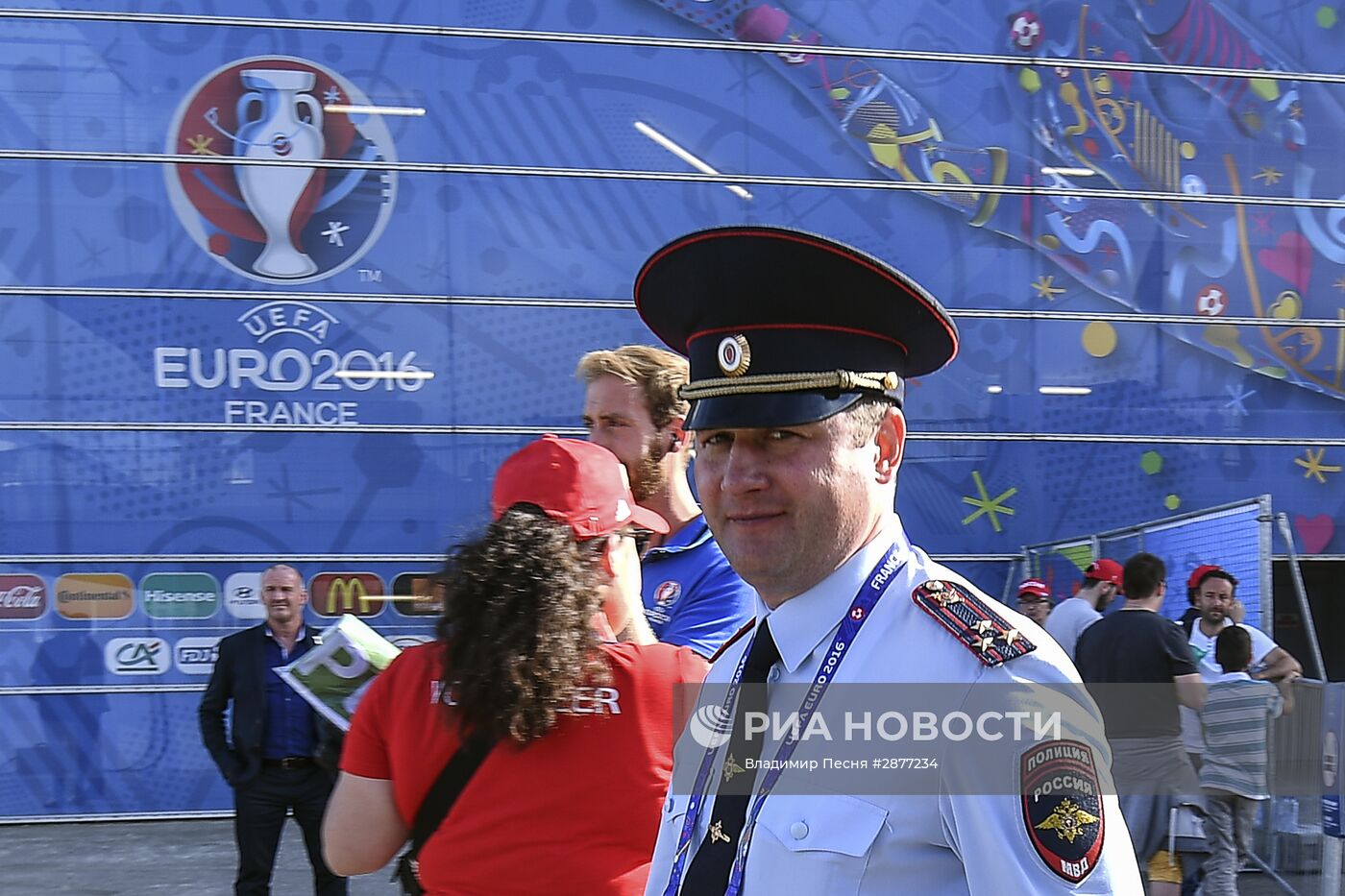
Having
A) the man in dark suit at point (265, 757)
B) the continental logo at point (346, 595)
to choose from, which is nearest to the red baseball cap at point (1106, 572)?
the continental logo at point (346, 595)

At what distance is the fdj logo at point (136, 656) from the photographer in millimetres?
8938

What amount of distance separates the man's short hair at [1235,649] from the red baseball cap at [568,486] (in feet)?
16.4

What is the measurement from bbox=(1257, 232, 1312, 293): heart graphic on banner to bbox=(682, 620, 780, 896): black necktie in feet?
33.1

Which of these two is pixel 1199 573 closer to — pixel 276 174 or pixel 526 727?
pixel 526 727

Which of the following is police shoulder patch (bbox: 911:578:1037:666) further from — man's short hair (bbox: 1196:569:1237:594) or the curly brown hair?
man's short hair (bbox: 1196:569:1237:594)

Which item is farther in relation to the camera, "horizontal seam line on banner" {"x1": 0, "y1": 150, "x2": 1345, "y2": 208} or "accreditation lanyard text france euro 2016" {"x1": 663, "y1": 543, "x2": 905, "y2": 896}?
"horizontal seam line on banner" {"x1": 0, "y1": 150, "x2": 1345, "y2": 208}

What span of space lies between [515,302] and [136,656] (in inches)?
147

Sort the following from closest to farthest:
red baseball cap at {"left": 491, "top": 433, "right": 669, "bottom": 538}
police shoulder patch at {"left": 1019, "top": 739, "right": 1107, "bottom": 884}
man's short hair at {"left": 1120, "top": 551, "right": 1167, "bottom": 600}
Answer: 1. police shoulder patch at {"left": 1019, "top": 739, "right": 1107, "bottom": 884}
2. red baseball cap at {"left": 491, "top": 433, "right": 669, "bottom": 538}
3. man's short hair at {"left": 1120, "top": 551, "right": 1167, "bottom": 600}

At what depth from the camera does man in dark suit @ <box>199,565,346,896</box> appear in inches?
223

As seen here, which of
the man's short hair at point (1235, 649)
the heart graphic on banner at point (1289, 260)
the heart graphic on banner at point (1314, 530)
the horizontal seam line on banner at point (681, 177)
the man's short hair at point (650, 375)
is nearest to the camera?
the man's short hair at point (650, 375)

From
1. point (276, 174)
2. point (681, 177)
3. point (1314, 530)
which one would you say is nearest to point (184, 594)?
point (276, 174)

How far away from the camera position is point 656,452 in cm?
314

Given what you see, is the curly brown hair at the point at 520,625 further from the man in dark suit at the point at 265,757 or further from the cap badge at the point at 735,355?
the man in dark suit at the point at 265,757

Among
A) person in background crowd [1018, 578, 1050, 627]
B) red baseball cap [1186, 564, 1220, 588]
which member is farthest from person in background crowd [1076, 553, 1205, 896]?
person in background crowd [1018, 578, 1050, 627]
